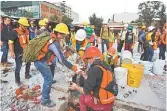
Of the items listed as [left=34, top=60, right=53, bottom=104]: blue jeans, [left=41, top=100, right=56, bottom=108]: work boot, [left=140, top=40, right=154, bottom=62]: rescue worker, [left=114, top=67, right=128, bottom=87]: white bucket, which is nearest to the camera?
[left=34, top=60, right=53, bottom=104]: blue jeans

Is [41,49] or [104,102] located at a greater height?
[41,49]

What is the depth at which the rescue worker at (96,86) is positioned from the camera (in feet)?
9.18

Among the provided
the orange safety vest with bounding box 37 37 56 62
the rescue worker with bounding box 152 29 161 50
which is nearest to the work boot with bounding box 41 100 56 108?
the orange safety vest with bounding box 37 37 56 62

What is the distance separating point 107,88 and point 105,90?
4 cm

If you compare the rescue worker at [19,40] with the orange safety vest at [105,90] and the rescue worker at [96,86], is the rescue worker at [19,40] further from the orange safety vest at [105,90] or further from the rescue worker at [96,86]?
the orange safety vest at [105,90]

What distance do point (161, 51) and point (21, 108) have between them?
20.0 feet

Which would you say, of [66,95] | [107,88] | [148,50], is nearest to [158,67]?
[148,50]

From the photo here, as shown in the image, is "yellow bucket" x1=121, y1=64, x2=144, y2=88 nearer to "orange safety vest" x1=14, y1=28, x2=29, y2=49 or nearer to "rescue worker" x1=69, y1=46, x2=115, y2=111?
"orange safety vest" x1=14, y1=28, x2=29, y2=49

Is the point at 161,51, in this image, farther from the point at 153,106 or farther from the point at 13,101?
the point at 13,101

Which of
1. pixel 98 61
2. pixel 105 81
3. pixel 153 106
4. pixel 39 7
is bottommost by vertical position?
pixel 153 106

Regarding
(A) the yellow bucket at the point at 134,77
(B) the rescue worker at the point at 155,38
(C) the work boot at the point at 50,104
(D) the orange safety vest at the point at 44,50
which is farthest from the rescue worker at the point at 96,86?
(B) the rescue worker at the point at 155,38

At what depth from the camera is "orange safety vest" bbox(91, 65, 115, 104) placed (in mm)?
2814

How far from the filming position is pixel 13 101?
4.48 m

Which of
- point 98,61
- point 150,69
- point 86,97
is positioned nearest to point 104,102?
point 86,97
